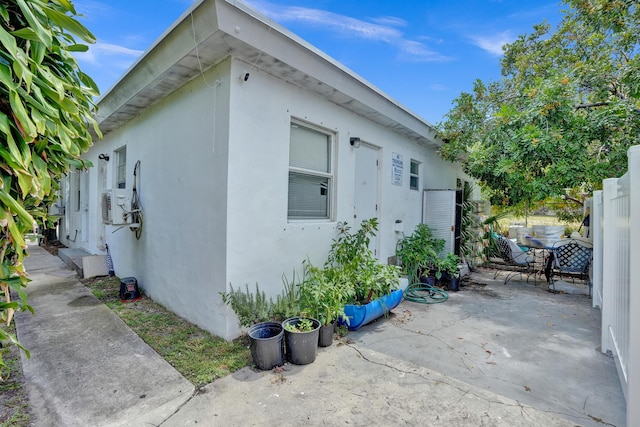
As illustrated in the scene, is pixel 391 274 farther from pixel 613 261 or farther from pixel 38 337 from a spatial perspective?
pixel 38 337

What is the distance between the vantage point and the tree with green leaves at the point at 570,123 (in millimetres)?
4941

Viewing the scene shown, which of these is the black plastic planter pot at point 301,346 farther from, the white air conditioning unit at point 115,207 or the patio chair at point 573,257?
the patio chair at point 573,257

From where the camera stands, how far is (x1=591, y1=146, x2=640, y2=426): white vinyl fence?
1.85 meters

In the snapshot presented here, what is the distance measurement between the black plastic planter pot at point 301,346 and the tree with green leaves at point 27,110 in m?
1.91

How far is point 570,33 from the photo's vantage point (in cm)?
710

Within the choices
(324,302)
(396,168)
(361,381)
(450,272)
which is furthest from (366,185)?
(361,381)

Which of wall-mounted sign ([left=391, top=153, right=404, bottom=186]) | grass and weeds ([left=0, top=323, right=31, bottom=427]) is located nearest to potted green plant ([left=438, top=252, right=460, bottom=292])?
wall-mounted sign ([left=391, top=153, right=404, bottom=186])

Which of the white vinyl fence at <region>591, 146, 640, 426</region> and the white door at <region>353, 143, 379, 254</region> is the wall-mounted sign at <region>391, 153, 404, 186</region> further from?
the white vinyl fence at <region>591, 146, 640, 426</region>

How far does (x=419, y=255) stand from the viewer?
5.83 m

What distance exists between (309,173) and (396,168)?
2.47 metres

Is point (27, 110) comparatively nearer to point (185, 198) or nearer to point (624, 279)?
point (185, 198)

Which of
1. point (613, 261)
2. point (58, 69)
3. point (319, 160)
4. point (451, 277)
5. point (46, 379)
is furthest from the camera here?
point (451, 277)

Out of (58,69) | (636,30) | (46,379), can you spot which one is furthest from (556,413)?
(636,30)

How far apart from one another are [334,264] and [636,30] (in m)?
6.52
